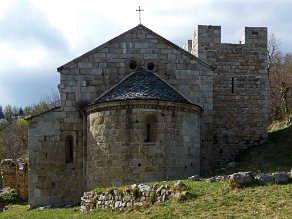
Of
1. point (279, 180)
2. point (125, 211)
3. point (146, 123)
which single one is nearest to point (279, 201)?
point (279, 180)

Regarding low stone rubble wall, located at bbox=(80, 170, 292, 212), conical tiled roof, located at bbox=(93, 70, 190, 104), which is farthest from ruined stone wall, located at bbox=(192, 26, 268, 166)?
low stone rubble wall, located at bbox=(80, 170, 292, 212)

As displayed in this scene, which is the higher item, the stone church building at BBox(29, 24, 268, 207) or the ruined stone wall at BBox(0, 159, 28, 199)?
the stone church building at BBox(29, 24, 268, 207)

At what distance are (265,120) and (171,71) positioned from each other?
568cm

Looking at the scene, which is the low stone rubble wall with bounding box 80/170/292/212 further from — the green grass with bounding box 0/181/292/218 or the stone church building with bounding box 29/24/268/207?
the stone church building with bounding box 29/24/268/207

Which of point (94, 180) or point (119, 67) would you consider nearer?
Result: point (94, 180)

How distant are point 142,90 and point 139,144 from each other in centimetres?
202

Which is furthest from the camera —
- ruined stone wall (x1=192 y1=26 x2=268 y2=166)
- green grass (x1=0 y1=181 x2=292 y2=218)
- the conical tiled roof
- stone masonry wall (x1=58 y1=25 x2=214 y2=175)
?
ruined stone wall (x1=192 y1=26 x2=268 y2=166)

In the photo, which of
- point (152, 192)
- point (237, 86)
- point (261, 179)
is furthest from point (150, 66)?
point (261, 179)

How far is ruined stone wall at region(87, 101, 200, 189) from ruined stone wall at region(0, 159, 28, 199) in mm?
9457

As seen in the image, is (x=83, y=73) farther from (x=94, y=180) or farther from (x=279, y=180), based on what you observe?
(x=279, y=180)

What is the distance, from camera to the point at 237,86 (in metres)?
22.7

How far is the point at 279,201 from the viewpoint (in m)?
10.3

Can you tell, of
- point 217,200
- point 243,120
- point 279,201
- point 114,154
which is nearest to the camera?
point 279,201

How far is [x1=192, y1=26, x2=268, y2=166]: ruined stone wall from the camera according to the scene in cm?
2231
